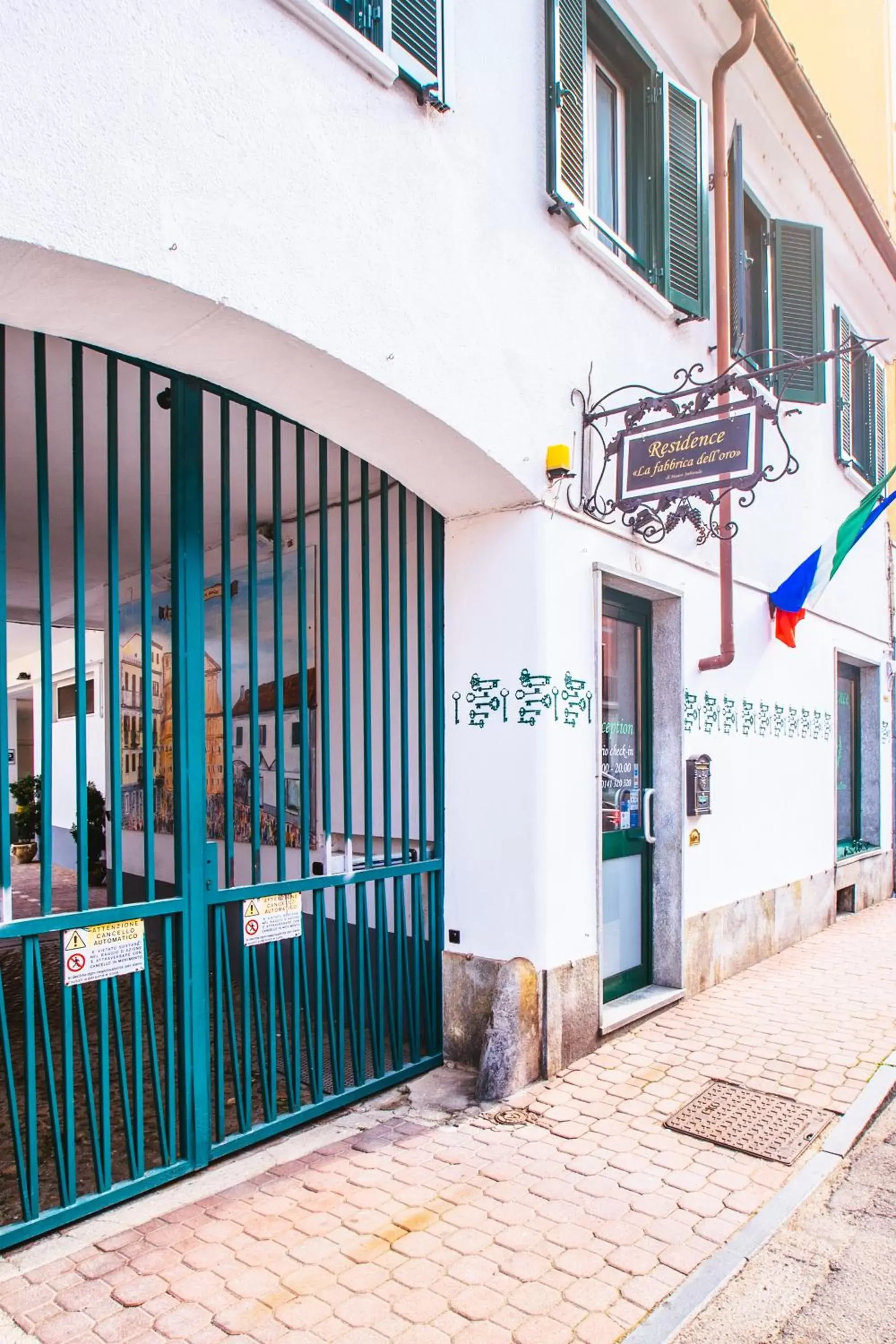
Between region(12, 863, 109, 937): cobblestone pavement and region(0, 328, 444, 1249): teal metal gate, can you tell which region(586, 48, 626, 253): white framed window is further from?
region(12, 863, 109, 937): cobblestone pavement

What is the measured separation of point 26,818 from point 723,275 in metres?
11.5

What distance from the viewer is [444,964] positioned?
5.10 metres

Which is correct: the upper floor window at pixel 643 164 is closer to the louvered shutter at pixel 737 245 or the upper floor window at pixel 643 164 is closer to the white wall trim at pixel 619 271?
the white wall trim at pixel 619 271

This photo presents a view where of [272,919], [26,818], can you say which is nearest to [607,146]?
[272,919]

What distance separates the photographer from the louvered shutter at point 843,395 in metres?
9.91

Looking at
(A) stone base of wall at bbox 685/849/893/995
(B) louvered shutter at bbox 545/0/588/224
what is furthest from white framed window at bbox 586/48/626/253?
(A) stone base of wall at bbox 685/849/893/995

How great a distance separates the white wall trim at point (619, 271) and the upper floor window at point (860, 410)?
456cm

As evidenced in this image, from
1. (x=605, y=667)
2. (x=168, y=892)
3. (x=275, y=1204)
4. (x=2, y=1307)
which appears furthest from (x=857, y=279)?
(x=2, y=1307)

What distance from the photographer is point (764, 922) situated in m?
7.60

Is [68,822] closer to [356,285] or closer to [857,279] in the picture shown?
[356,285]

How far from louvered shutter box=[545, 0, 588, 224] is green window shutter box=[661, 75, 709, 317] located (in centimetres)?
100

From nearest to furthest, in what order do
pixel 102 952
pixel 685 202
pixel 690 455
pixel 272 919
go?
1. pixel 102 952
2. pixel 272 919
3. pixel 690 455
4. pixel 685 202

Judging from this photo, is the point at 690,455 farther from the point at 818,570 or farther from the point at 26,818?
the point at 26,818

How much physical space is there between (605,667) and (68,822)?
959 centimetres
